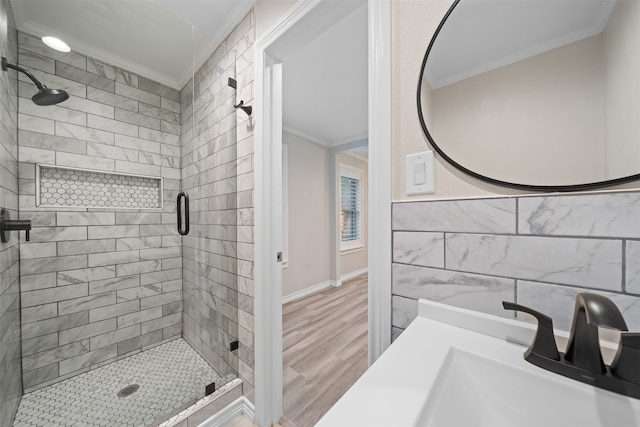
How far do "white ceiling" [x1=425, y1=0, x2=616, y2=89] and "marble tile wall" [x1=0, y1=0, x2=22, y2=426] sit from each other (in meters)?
1.87

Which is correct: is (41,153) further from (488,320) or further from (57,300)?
(488,320)

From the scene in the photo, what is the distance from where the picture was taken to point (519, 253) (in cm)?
57

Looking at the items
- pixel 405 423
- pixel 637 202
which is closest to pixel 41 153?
pixel 405 423

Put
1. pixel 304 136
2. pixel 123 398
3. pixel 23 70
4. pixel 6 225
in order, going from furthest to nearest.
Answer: pixel 304 136
pixel 123 398
pixel 23 70
pixel 6 225

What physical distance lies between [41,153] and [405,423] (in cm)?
219

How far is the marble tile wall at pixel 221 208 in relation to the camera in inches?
56.5

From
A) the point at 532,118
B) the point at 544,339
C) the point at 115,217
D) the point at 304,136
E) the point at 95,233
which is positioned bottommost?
the point at 544,339

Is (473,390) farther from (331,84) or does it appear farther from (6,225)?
(331,84)

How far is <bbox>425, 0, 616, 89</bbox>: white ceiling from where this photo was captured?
0.52 m

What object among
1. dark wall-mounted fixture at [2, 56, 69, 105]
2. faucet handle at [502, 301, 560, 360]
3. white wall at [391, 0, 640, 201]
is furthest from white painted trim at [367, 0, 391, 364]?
dark wall-mounted fixture at [2, 56, 69, 105]

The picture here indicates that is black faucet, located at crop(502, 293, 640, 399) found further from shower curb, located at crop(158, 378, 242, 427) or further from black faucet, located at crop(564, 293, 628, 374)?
shower curb, located at crop(158, 378, 242, 427)

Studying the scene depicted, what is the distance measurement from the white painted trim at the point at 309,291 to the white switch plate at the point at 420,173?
2.79m

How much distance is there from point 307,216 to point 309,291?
1.15m

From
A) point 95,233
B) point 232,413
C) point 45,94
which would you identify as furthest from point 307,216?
point 45,94
